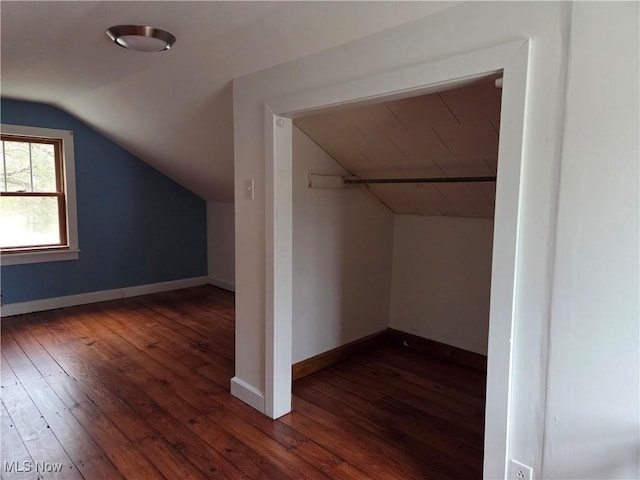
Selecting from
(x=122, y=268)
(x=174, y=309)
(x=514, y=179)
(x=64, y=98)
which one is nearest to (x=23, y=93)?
(x=64, y=98)

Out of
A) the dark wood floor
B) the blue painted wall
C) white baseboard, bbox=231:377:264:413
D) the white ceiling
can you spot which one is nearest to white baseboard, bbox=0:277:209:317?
the blue painted wall

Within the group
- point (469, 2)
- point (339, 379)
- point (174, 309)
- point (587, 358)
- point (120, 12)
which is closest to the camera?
point (587, 358)

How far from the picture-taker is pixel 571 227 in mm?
1361

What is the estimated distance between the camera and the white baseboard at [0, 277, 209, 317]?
14.5 feet

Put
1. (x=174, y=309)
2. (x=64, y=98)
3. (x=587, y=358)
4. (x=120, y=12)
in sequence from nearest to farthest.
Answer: (x=587, y=358) → (x=120, y=12) → (x=64, y=98) → (x=174, y=309)

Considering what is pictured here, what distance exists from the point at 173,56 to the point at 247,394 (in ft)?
6.87

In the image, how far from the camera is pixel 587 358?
1.36 m

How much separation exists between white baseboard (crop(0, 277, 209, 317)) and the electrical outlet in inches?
185

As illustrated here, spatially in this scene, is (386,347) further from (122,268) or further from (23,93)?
(23,93)

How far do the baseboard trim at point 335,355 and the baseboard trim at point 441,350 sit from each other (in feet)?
0.40

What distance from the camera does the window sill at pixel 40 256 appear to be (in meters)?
4.30

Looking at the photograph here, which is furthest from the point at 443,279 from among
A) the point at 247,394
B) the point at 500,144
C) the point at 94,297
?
the point at 94,297

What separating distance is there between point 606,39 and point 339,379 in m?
2.50

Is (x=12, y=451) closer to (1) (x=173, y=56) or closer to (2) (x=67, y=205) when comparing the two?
(1) (x=173, y=56)
